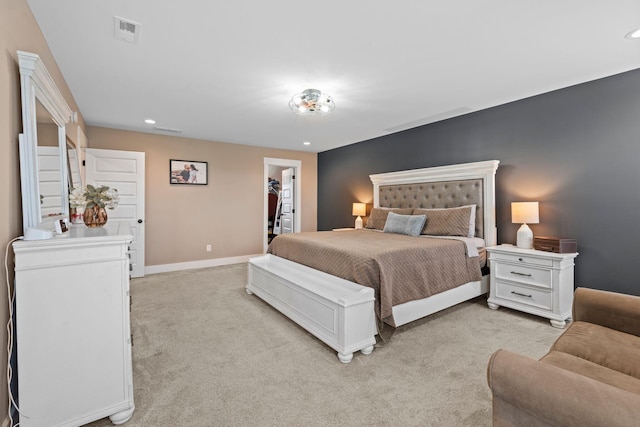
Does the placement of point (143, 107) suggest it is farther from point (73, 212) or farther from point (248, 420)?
point (248, 420)

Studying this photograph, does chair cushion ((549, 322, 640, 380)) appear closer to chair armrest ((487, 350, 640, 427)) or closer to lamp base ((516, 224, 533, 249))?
chair armrest ((487, 350, 640, 427))

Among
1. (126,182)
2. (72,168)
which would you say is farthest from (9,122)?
(126,182)

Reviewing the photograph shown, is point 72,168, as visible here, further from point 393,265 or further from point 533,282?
point 533,282

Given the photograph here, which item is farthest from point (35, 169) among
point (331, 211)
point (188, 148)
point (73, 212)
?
point (331, 211)

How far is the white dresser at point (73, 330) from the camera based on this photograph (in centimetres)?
140

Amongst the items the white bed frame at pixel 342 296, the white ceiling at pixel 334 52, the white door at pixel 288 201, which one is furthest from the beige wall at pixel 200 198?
the white bed frame at pixel 342 296

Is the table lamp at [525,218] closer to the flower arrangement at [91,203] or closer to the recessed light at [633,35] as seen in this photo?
the recessed light at [633,35]

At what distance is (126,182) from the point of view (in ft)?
14.8

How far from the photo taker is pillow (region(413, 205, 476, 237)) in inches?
141

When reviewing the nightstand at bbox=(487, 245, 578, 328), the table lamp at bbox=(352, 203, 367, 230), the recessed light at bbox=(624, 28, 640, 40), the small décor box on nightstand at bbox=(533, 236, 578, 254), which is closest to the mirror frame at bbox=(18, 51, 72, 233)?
the recessed light at bbox=(624, 28, 640, 40)

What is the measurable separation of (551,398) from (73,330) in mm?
2073

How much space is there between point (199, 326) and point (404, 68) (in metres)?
3.10

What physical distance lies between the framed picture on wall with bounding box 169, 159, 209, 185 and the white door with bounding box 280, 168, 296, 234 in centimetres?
197

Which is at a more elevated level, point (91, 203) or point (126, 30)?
point (126, 30)
